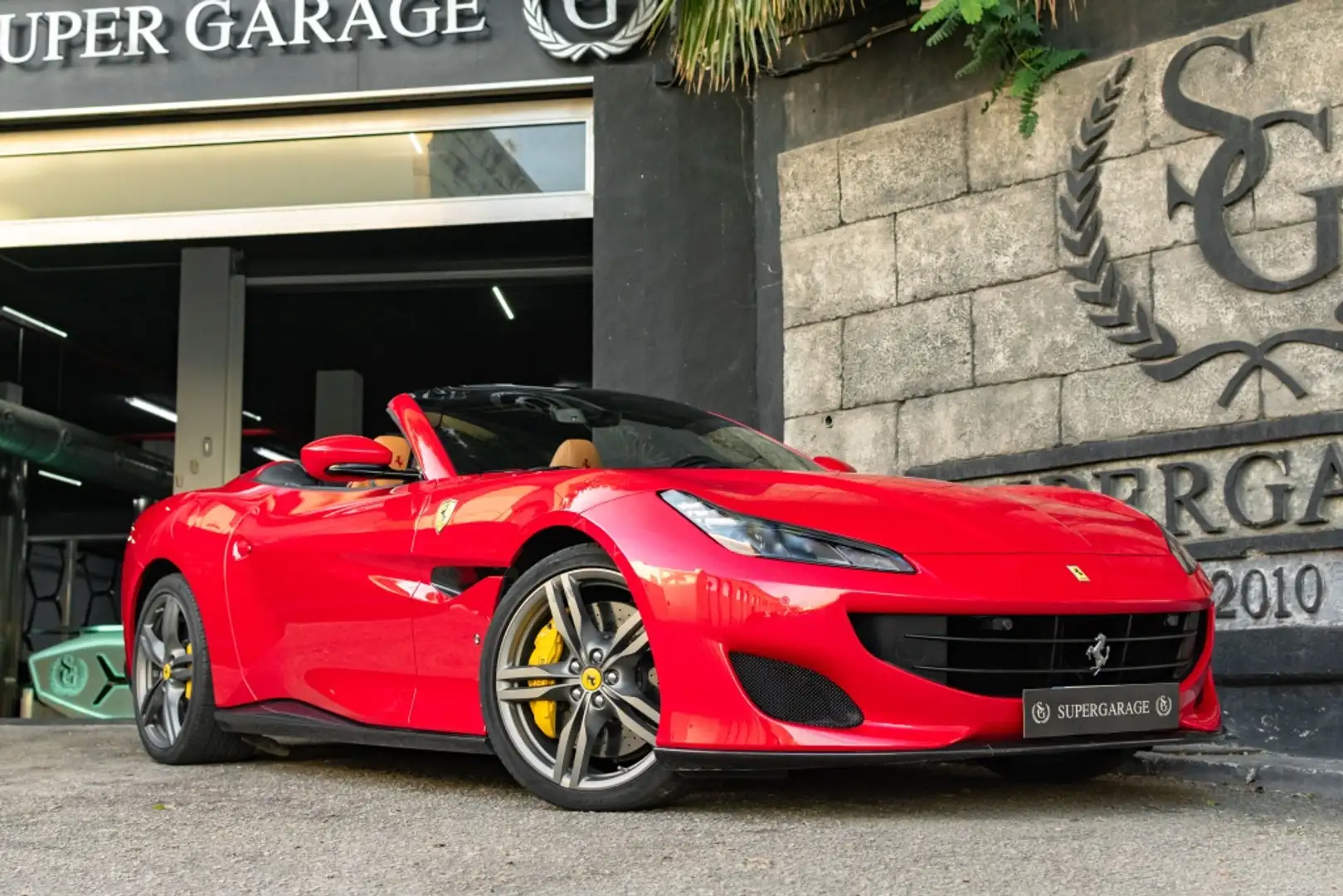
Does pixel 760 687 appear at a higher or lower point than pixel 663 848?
higher

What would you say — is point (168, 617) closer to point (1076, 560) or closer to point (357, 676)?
point (357, 676)

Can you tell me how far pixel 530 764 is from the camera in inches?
156

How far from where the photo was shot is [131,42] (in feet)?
32.6

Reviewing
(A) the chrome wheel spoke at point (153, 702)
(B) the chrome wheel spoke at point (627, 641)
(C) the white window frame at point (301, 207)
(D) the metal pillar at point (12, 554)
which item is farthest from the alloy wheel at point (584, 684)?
(D) the metal pillar at point (12, 554)

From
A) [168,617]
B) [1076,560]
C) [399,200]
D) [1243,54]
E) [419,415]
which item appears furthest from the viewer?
[399,200]

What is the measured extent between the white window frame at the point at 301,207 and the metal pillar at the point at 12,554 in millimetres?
11376

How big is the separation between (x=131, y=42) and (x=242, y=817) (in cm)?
729

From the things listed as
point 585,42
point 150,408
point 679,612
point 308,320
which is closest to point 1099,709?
point 679,612

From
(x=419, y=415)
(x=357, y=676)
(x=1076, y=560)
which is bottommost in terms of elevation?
(x=357, y=676)

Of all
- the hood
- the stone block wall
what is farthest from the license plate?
the stone block wall

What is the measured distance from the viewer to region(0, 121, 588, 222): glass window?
31.6ft

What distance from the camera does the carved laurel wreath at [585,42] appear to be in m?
9.16

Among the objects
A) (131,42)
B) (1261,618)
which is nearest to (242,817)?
(1261,618)

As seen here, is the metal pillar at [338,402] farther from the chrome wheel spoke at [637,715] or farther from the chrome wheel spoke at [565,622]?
the chrome wheel spoke at [637,715]
